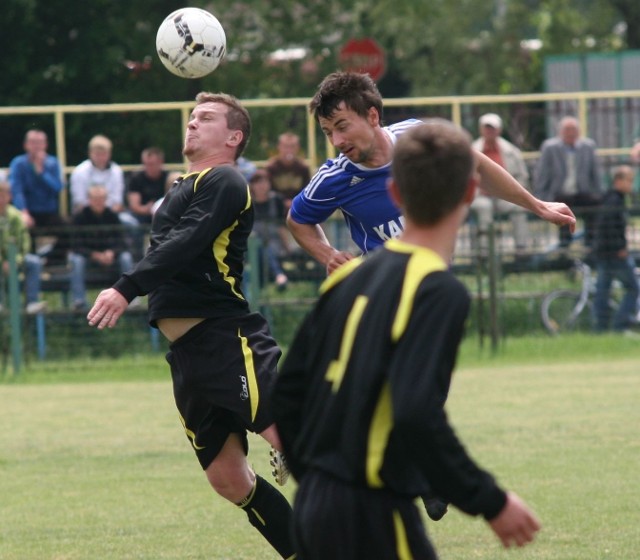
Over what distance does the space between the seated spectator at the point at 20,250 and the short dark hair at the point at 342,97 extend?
9199 mm

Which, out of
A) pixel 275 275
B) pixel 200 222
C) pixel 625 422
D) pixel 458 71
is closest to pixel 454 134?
pixel 200 222

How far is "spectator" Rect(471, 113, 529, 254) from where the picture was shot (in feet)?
53.5

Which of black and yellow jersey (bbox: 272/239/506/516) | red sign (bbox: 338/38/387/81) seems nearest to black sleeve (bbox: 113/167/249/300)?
black and yellow jersey (bbox: 272/239/506/516)

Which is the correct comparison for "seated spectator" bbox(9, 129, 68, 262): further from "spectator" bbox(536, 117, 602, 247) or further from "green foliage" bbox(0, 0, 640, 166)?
"spectator" bbox(536, 117, 602, 247)

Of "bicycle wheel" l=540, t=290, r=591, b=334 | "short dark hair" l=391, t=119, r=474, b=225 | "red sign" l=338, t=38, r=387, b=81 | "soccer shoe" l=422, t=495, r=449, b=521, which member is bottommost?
"bicycle wheel" l=540, t=290, r=591, b=334

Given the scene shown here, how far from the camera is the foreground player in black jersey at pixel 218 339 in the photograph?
600 cm

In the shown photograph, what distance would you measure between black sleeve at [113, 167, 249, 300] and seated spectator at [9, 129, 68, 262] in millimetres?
11246

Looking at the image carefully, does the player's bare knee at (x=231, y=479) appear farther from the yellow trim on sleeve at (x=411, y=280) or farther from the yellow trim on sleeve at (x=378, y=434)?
the yellow trim on sleeve at (x=411, y=280)

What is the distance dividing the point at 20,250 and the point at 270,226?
271 cm

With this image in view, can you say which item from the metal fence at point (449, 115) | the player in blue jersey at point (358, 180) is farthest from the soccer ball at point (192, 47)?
the metal fence at point (449, 115)

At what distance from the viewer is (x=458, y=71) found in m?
37.4

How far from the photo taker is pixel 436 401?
3453mm

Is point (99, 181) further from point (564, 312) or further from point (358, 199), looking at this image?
point (358, 199)

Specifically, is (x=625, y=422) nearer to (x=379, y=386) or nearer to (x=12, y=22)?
(x=379, y=386)
